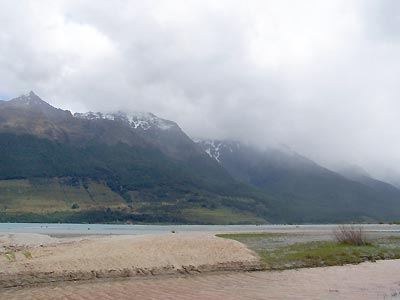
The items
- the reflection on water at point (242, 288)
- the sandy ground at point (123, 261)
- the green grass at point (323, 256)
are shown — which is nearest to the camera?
the reflection on water at point (242, 288)

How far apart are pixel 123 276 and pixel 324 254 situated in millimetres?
16581

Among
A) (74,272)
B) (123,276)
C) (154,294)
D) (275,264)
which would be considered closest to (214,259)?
(275,264)

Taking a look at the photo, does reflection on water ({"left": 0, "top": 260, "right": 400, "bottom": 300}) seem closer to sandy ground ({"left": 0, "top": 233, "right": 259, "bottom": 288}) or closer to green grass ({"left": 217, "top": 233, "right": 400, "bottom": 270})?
sandy ground ({"left": 0, "top": 233, "right": 259, "bottom": 288})

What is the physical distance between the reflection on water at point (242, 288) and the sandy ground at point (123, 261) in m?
2.08

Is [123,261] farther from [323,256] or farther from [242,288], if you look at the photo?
[323,256]

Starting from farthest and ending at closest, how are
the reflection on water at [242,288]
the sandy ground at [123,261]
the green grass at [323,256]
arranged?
1. the green grass at [323,256]
2. the sandy ground at [123,261]
3. the reflection on water at [242,288]

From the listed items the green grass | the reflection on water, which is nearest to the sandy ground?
the green grass

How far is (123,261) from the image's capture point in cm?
3275

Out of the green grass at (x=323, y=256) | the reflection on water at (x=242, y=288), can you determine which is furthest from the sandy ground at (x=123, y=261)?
the reflection on water at (x=242, y=288)

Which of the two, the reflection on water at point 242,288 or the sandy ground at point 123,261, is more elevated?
the sandy ground at point 123,261

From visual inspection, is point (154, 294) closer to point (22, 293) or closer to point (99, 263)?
point (22, 293)

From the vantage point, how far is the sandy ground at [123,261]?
29.4 m

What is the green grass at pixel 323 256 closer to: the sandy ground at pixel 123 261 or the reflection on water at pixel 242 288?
the sandy ground at pixel 123 261

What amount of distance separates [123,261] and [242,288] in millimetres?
9967
